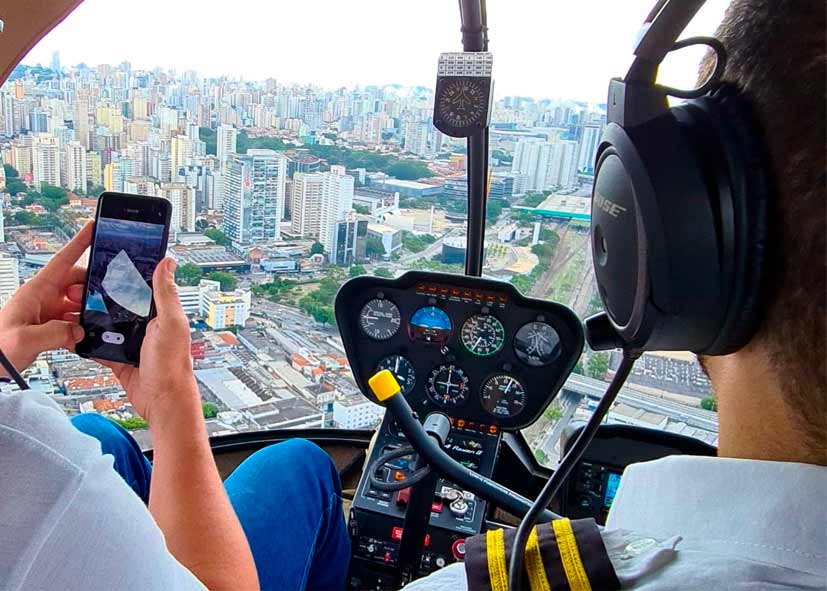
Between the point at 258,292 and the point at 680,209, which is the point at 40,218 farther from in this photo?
the point at 680,209

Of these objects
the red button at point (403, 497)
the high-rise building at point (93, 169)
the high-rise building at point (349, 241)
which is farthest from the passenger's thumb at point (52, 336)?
the red button at point (403, 497)

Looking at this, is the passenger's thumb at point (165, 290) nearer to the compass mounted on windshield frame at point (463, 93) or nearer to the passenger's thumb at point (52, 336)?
the passenger's thumb at point (52, 336)

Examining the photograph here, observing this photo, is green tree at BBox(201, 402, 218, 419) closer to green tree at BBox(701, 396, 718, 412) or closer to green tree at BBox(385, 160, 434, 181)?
green tree at BBox(385, 160, 434, 181)

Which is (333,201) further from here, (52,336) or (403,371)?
(52,336)

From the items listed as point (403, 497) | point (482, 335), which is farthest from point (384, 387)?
point (482, 335)

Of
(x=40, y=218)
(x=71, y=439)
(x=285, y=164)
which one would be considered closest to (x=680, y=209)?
(x=71, y=439)

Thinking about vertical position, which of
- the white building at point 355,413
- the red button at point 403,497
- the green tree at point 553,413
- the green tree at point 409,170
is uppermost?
the green tree at point 409,170

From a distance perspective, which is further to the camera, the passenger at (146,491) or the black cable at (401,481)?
the black cable at (401,481)
